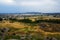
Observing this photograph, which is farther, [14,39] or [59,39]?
[59,39]

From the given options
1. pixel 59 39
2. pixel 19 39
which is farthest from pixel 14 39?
pixel 59 39

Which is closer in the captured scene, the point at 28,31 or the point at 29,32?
the point at 29,32

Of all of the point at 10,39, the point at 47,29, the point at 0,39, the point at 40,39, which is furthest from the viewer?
the point at 47,29

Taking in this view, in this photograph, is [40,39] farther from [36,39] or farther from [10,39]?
[10,39]

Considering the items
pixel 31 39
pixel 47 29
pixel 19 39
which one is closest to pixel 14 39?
pixel 19 39

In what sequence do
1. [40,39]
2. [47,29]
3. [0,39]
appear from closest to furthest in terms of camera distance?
[0,39]
[40,39]
[47,29]

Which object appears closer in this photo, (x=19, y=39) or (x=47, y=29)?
(x=19, y=39)

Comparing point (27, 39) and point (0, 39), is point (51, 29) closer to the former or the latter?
point (27, 39)

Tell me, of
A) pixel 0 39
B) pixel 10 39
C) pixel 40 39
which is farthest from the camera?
pixel 40 39
